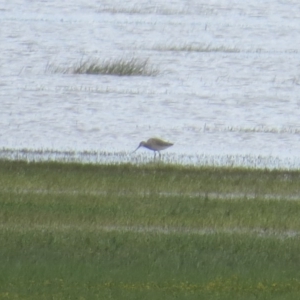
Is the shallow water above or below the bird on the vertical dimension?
below

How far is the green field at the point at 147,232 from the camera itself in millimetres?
8719

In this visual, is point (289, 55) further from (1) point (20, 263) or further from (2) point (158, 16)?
(1) point (20, 263)

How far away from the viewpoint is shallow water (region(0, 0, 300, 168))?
19.5 m

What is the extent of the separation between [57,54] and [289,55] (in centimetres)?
635

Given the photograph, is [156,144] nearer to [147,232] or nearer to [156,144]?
[156,144]

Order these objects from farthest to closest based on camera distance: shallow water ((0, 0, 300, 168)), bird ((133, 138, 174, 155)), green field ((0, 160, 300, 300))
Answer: shallow water ((0, 0, 300, 168)) → bird ((133, 138, 174, 155)) → green field ((0, 160, 300, 300))

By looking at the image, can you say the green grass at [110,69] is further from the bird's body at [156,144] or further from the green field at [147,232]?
the green field at [147,232]

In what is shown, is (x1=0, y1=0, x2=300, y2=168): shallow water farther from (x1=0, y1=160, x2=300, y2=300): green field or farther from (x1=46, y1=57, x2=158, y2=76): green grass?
(x1=0, y1=160, x2=300, y2=300): green field

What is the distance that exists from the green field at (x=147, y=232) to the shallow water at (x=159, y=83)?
128 inches

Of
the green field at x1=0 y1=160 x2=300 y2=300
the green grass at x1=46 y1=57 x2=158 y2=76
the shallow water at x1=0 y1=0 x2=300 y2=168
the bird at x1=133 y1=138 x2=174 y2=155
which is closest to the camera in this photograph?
the green field at x1=0 y1=160 x2=300 y2=300

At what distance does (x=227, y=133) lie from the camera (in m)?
20.3

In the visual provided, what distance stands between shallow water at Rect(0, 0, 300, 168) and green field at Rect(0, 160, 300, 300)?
10.7 feet

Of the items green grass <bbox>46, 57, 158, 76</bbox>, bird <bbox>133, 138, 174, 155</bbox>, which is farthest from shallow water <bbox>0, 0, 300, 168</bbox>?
bird <bbox>133, 138, 174, 155</bbox>

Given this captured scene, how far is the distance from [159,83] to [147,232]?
635 inches
